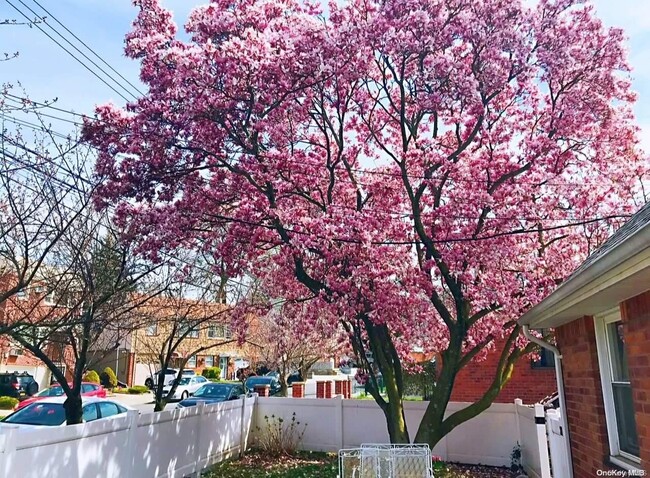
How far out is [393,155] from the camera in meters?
9.91

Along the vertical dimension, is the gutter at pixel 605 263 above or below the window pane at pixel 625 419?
above

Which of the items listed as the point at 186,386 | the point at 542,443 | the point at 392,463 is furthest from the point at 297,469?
the point at 186,386

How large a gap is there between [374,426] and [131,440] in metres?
6.58

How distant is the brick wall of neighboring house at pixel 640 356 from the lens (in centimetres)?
396

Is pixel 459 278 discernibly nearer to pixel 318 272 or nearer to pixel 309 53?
pixel 318 272

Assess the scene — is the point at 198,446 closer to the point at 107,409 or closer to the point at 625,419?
the point at 107,409

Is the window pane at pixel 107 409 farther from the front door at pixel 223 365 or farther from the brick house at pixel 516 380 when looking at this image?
the front door at pixel 223 365

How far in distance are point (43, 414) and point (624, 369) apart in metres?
10.3

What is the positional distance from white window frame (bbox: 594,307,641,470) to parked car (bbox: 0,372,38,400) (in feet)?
85.5

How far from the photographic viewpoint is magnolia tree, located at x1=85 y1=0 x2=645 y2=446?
340 inches

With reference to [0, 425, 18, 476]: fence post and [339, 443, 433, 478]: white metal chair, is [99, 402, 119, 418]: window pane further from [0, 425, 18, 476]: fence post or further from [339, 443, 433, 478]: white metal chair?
[339, 443, 433, 478]: white metal chair

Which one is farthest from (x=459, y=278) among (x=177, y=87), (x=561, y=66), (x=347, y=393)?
(x=347, y=393)

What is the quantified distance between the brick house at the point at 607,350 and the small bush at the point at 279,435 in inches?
310

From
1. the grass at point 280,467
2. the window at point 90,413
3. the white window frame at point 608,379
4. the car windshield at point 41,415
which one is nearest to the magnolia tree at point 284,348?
the grass at point 280,467
